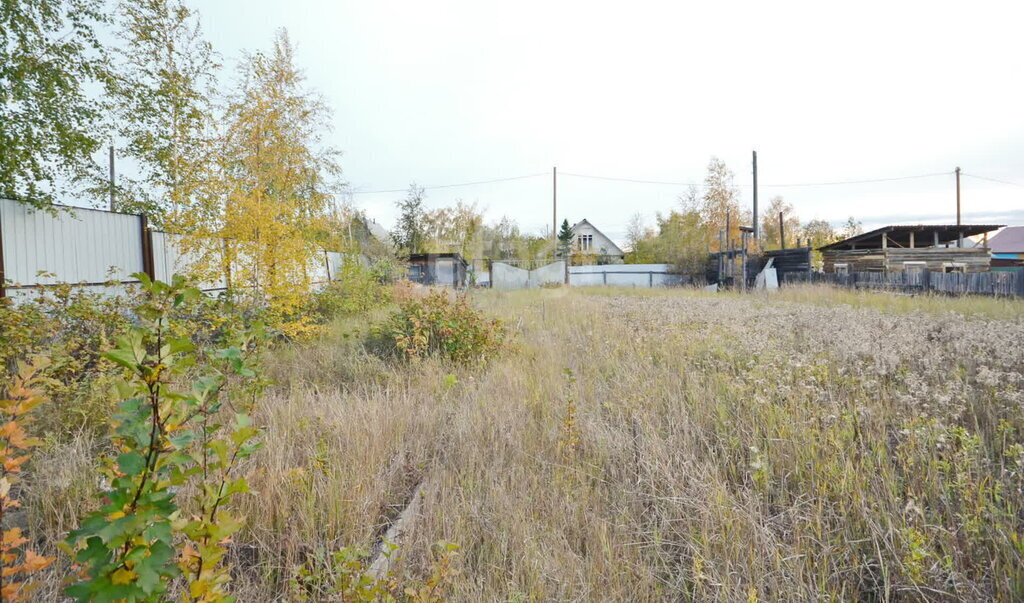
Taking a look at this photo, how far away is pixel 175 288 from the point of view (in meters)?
1.13

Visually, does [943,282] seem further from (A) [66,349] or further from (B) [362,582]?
(A) [66,349]

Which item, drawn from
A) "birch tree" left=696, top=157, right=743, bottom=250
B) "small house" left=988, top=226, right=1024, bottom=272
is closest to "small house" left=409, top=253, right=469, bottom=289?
"birch tree" left=696, top=157, right=743, bottom=250

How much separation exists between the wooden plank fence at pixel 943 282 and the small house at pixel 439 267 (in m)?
21.8

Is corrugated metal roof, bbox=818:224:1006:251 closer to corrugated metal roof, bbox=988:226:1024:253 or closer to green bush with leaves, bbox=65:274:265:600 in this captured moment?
green bush with leaves, bbox=65:274:265:600

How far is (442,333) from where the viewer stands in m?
5.54

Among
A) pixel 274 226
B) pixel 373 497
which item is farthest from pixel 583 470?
pixel 274 226

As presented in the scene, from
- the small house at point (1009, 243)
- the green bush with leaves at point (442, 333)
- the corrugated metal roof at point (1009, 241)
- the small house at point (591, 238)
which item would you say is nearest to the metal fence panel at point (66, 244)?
the green bush with leaves at point (442, 333)

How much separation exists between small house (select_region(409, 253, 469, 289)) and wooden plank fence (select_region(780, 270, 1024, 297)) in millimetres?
21784

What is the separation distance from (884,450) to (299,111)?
10.1 m

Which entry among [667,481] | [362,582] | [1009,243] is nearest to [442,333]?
[667,481]

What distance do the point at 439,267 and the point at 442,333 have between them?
27464 mm

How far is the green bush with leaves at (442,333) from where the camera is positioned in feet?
17.5

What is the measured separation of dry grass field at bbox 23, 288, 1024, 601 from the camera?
177 cm

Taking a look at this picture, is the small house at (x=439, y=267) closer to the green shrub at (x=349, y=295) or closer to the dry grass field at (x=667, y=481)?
the green shrub at (x=349, y=295)
